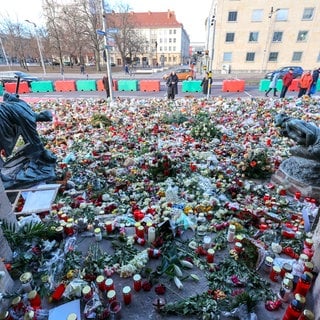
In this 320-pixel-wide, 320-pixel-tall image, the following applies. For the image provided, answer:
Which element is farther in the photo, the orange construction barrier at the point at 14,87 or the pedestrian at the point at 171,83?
the orange construction barrier at the point at 14,87

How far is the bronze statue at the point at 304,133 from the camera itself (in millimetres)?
3463

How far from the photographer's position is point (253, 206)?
3502 millimetres

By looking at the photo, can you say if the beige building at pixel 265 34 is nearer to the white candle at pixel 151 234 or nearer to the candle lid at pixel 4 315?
the white candle at pixel 151 234

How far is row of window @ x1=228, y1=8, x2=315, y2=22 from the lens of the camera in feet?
83.8

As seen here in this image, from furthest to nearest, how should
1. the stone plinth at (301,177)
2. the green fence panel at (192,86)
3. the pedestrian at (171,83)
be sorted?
the green fence panel at (192,86), the pedestrian at (171,83), the stone plinth at (301,177)

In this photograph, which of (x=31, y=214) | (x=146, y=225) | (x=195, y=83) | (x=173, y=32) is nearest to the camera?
(x=146, y=225)

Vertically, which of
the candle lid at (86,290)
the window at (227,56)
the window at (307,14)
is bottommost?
the candle lid at (86,290)

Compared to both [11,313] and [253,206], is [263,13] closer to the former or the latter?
[253,206]

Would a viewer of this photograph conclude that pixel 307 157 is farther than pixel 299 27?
No

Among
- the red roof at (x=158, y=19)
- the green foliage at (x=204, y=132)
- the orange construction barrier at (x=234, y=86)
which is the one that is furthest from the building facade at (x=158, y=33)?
the green foliage at (x=204, y=132)

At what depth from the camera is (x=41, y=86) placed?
17312 millimetres

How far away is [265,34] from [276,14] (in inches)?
87.5

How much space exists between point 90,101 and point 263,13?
25516 mm

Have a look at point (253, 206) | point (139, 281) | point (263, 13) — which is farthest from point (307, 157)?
point (263, 13)
